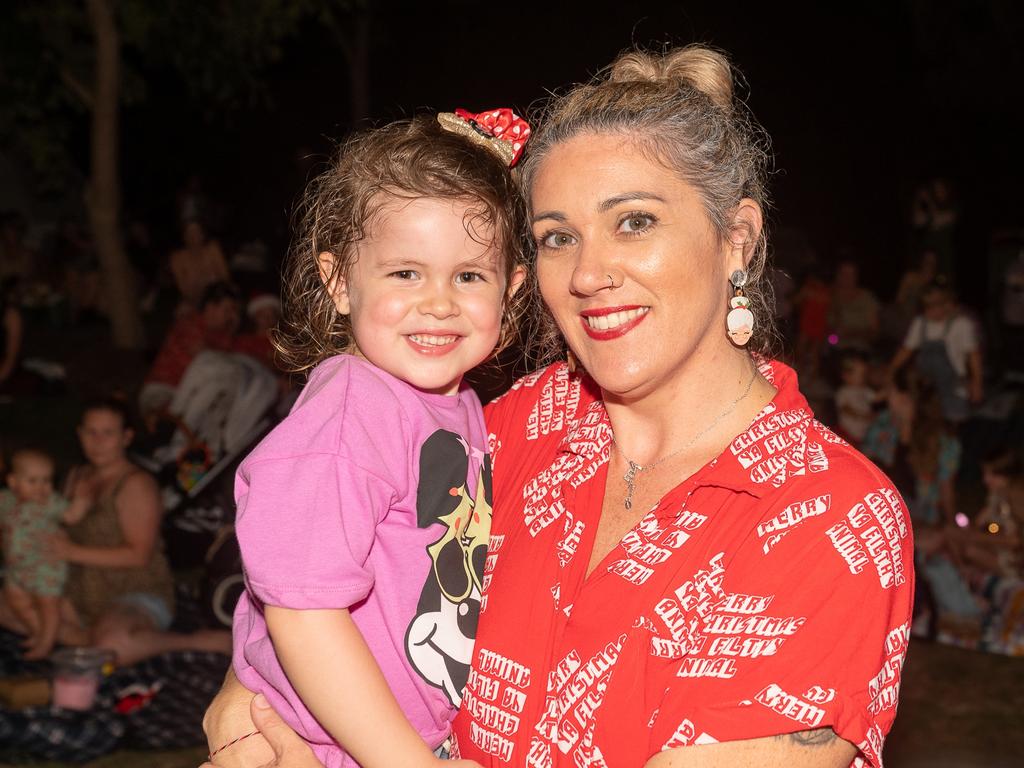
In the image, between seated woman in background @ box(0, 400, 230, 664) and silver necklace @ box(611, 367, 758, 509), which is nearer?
silver necklace @ box(611, 367, 758, 509)

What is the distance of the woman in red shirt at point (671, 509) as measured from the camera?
1819mm

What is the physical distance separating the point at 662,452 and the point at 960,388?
8.14 metres

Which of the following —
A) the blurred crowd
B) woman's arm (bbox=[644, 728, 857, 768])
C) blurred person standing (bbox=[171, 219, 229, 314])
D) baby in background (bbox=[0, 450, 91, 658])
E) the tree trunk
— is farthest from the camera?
the tree trunk

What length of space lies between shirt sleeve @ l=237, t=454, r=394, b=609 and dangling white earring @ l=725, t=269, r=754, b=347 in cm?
77

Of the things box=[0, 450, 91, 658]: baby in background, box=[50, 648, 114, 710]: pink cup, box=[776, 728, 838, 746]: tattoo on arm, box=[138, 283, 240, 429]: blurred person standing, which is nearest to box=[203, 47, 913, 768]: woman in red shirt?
box=[776, 728, 838, 746]: tattoo on arm

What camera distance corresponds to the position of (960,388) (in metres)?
9.80

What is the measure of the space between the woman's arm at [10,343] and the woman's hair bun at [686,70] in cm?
1174

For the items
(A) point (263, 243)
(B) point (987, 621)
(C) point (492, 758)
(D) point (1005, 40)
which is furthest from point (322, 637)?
(A) point (263, 243)

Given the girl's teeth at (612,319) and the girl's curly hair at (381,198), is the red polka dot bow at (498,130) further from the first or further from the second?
the girl's teeth at (612,319)

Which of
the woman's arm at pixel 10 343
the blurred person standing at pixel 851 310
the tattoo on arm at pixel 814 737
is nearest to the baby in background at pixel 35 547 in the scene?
the tattoo on arm at pixel 814 737

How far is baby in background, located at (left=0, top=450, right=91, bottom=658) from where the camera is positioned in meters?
6.49

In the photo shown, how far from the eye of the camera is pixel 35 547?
6562 mm

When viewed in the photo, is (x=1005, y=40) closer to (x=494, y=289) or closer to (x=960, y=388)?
(x=960, y=388)

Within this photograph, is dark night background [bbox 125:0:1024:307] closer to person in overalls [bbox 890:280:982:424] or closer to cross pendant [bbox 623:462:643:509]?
person in overalls [bbox 890:280:982:424]
